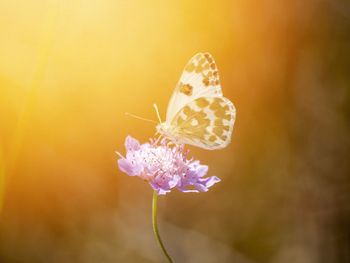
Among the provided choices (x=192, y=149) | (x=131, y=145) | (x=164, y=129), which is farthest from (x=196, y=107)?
(x=192, y=149)

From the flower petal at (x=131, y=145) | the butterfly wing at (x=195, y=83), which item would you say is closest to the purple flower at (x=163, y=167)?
the flower petal at (x=131, y=145)

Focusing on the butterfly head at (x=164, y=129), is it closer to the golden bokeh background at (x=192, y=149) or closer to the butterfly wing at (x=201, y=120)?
the butterfly wing at (x=201, y=120)

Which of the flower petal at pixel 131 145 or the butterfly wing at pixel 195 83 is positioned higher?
the butterfly wing at pixel 195 83

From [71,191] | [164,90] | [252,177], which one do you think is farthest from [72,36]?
[252,177]

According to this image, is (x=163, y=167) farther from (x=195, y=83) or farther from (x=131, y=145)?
(x=195, y=83)

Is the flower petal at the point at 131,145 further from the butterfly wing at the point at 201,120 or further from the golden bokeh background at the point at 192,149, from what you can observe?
the golden bokeh background at the point at 192,149

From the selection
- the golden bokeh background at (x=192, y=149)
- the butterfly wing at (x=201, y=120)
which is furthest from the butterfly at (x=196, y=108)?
the golden bokeh background at (x=192, y=149)

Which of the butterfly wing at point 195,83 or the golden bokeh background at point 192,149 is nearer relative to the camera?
the butterfly wing at point 195,83
